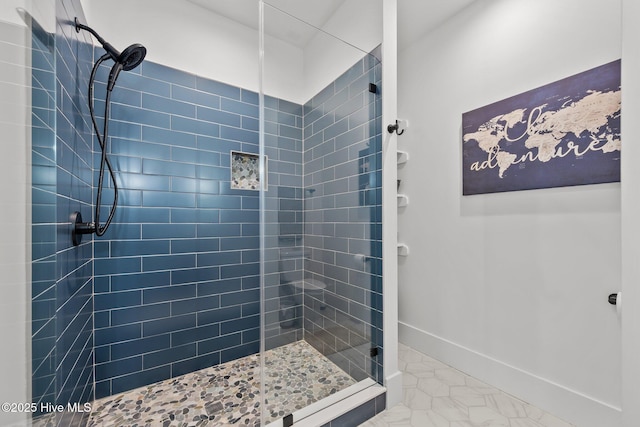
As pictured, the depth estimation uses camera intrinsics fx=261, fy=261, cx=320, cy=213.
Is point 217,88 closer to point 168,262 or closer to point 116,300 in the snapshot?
point 168,262

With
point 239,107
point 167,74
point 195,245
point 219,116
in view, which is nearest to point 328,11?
point 239,107

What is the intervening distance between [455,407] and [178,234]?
1982 millimetres

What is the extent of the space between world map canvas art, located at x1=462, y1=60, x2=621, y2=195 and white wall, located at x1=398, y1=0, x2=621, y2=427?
2.3 inches

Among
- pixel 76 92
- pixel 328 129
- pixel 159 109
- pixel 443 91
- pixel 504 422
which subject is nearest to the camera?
pixel 76 92

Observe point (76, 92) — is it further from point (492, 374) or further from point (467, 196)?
point (492, 374)

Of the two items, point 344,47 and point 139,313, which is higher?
point 344,47

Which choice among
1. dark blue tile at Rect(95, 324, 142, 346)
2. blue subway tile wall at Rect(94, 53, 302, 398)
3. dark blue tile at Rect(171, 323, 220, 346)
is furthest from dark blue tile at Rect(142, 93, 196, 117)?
dark blue tile at Rect(171, 323, 220, 346)

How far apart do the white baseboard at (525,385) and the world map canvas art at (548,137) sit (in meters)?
1.05

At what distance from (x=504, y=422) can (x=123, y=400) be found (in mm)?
2096

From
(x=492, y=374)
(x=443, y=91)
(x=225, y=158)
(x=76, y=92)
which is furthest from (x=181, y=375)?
(x=443, y=91)

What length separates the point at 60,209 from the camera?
971mm

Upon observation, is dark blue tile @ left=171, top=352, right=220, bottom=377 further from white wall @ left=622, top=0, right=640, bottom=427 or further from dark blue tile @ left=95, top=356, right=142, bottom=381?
white wall @ left=622, top=0, right=640, bottom=427

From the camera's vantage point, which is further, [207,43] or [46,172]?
[207,43]

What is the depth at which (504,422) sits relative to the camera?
4.34 feet
